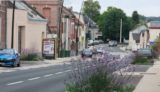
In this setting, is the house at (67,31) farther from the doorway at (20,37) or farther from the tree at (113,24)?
the tree at (113,24)

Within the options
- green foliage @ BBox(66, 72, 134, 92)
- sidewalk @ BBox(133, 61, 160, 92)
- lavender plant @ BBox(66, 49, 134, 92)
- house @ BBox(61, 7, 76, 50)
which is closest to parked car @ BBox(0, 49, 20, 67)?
sidewalk @ BBox(133, 61, 160, 92)

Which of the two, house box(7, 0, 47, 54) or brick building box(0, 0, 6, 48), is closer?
brick building box(0, 0, 6, 48)

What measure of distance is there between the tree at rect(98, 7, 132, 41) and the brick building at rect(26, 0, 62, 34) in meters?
76.6

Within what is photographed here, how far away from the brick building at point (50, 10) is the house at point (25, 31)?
13.1m

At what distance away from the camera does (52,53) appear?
69438 millimetres

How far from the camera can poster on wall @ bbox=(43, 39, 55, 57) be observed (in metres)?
68.1

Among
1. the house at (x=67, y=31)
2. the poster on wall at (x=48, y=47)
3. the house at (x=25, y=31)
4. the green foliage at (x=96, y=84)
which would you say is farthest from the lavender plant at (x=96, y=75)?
the house at (x=67, y=31)

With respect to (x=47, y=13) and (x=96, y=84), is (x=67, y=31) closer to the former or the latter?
(x=47, y=13)

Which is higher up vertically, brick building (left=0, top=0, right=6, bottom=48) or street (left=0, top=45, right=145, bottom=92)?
brick building (left=0, top=0, right=6, bottom=48)

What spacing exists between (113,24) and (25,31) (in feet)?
336

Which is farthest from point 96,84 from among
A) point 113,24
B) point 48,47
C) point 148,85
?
point 113,24

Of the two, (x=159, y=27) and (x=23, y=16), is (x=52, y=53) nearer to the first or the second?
(x=23, y=16)

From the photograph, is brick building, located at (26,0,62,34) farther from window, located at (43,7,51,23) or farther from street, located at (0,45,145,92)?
street, located at (0,45,145,92)

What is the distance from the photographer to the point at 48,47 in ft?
226
